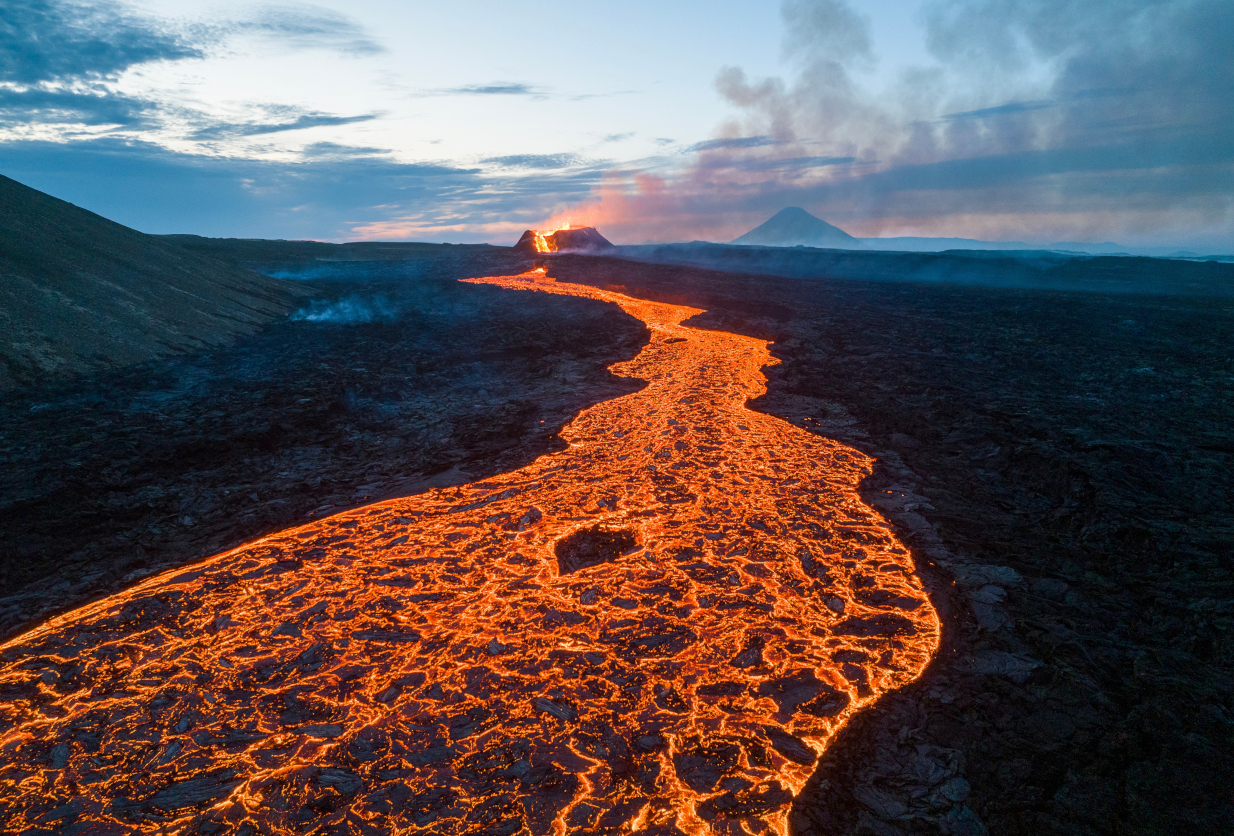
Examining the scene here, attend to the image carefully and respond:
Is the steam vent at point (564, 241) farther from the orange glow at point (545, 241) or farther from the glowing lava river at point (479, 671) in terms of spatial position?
the glowing lava river at point (479, 671)

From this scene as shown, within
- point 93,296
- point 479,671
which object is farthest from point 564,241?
point 479,671

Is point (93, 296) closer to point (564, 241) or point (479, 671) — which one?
point (479, 671)

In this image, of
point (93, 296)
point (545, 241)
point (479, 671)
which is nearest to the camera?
point (479, 671)

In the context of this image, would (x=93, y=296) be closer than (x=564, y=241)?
Yes

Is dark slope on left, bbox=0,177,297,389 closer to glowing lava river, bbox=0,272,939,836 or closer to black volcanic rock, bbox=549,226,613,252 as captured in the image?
glowing lava river, bbox=0,272,939,836

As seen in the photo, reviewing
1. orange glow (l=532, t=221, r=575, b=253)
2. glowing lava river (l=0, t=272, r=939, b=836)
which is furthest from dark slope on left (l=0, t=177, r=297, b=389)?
orange glow (l=532, t=221, r=575, b=253)

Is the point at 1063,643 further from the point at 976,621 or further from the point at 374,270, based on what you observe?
the point at 374,270

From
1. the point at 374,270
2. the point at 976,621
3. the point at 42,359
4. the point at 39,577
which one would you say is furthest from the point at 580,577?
the point at 374,270
